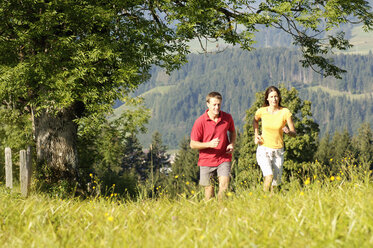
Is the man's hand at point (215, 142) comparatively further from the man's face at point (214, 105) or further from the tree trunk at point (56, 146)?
the tree trunk at point (56, 146)

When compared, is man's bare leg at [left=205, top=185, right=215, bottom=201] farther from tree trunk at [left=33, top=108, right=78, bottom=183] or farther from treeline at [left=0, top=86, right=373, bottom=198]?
tree trunk at [left=33, top=108, right=78, bottom=183]

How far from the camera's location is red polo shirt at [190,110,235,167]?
5891 millimetres

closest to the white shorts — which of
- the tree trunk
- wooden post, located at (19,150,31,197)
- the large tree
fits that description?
the large tree

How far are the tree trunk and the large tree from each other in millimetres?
25

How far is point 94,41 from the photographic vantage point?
29.5 ft

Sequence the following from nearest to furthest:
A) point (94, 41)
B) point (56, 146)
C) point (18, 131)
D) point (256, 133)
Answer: point (256, 133), point (94, 41), point (56, 146), point (18, 131)

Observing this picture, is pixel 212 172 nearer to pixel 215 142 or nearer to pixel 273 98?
pixel 215 142

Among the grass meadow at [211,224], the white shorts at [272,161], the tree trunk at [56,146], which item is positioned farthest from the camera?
the tree trunk at [56,146]

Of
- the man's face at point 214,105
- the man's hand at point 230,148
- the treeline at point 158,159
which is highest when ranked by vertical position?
the man's face at point 214,105

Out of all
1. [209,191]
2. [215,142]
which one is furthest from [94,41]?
[209,191]

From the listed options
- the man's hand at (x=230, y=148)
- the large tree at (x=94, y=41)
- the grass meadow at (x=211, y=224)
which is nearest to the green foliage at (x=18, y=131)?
the large tree at (x=94, y=41)

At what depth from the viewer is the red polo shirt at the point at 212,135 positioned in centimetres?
589

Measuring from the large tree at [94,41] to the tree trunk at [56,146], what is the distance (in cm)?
3

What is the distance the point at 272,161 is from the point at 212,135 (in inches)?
53.3
